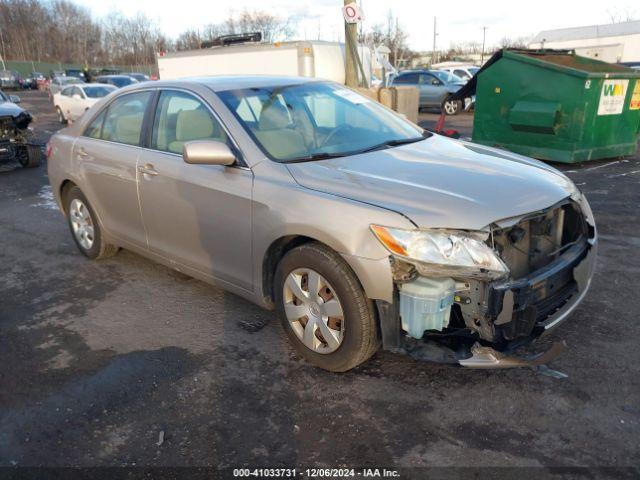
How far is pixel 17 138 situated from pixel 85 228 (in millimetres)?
6637

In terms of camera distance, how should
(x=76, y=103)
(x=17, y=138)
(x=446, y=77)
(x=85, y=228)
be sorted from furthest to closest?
(x=446, y=77) → (x=76, y=103) → (x=17, y=138) → (x=85, y=228)

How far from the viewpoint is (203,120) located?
12.2 feet

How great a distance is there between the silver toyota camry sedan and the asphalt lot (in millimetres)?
278

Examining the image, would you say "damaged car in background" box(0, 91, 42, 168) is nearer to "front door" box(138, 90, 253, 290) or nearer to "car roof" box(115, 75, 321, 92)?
"car roof" box(115, 75, 321, 92)

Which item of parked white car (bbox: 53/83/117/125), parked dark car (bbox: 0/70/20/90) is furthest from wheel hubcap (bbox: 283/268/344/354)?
parked dark car (bbox: 0/70/20/90)

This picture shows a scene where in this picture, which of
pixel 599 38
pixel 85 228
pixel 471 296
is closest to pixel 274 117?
pixel 471 296

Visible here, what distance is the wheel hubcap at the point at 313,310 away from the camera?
9.78 ft

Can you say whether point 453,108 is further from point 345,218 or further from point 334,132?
point 345,218

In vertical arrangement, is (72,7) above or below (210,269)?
above

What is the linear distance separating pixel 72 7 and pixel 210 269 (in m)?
104

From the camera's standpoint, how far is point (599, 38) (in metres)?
62.6

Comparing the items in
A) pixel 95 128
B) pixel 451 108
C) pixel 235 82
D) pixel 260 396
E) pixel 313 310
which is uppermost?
pixel 235 82

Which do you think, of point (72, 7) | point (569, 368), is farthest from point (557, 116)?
point (72, 7)

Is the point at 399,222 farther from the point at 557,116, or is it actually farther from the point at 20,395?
the point at 557,116
